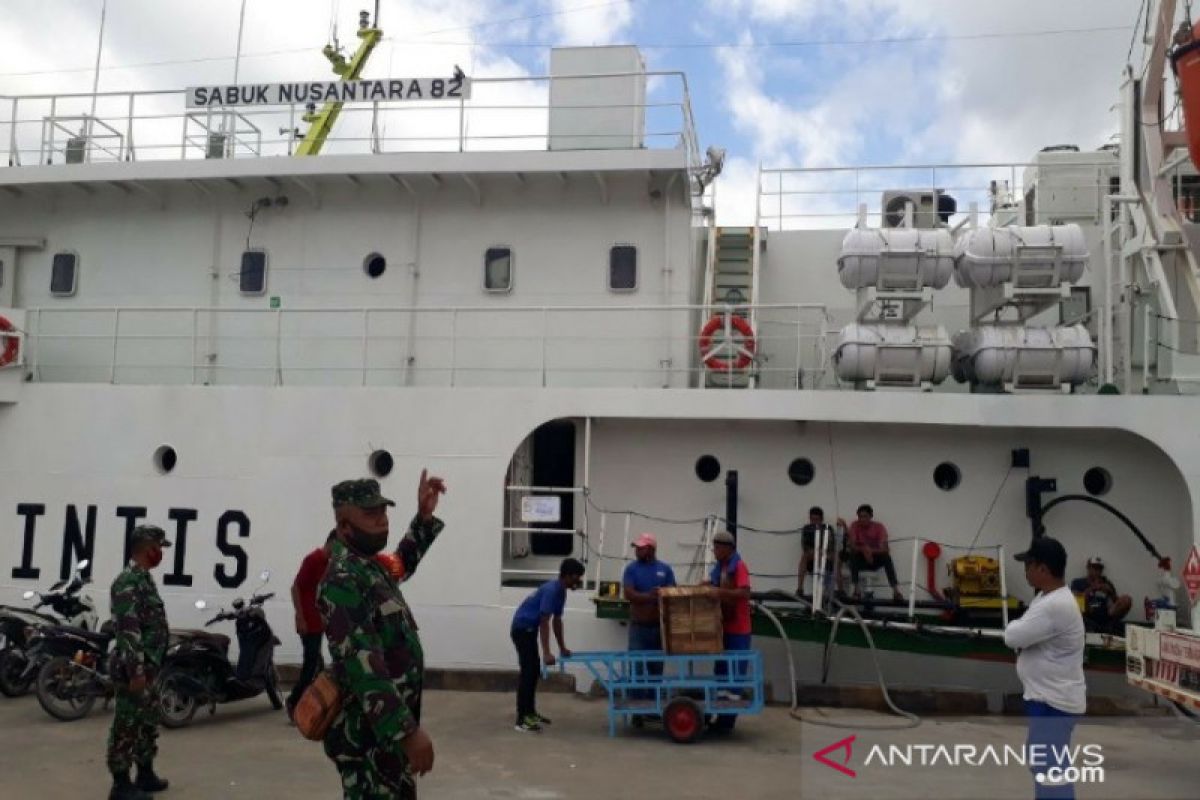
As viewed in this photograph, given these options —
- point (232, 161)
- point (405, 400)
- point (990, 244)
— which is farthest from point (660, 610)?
point (232, 161)

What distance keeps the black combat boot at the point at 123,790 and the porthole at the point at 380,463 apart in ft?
14.0

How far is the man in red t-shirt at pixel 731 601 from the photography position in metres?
7.83

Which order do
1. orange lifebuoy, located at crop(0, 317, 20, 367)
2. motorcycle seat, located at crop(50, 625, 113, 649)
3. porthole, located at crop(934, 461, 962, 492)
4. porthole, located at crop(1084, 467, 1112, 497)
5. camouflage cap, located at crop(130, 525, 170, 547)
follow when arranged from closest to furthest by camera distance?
camouflage cap, located at crop(130, 525, 170, 547) → motorcycle seat, located at crop(50, 625, 113, 649) → porthole, located at crop(1084, 467, 1112, 497) → porthole, located at crop(934, 461, 962, 492) → orange lifebuoy, located at crop(0, 317, 20, 367)

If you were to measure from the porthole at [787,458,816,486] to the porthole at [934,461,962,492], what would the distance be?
1.18 metres

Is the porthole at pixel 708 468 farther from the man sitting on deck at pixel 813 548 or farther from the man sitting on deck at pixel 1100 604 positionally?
the man sitting on deck at pixel 1100 604

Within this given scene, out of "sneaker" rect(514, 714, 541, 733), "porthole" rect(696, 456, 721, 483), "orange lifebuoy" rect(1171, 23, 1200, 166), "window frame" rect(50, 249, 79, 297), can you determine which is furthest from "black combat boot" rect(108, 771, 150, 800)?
"orange lifebuoy" rect(1171, 23, 1200, 166)

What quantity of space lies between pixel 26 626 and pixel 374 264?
507 cm

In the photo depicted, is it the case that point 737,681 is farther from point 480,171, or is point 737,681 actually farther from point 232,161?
point 232,161

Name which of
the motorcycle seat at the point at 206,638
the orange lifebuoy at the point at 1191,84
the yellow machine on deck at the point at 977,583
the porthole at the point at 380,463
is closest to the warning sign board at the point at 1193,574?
the yellow machine on deck at the point at 977,583

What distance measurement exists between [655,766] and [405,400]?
4429 millimetres

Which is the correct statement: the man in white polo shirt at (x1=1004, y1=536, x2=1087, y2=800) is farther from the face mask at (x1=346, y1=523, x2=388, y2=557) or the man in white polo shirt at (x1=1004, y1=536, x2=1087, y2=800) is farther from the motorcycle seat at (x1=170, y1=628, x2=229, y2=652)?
the motorcycle seat at (x1=170, y1=628, x2=229, y2=652)

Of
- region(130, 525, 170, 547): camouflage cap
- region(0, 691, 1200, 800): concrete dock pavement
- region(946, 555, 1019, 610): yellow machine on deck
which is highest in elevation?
region(130, 525, 170, 547): camouflage cap

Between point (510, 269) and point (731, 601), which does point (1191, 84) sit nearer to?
point (731, 601)

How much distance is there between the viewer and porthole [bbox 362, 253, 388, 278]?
37.9 ft
